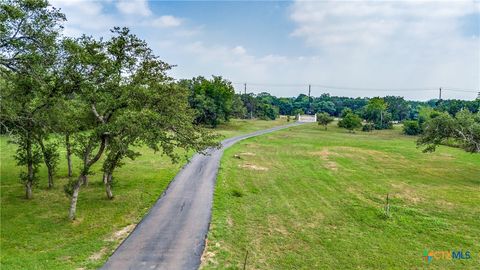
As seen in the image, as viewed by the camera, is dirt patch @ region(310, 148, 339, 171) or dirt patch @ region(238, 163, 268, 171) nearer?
dirt patch @ region(238, 163, 268, 171)

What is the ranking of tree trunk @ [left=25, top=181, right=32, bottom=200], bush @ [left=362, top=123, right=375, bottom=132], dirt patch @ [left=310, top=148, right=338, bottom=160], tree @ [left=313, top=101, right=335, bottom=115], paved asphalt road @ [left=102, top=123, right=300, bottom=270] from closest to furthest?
paved asphalt road @ [left=102, top=123, right=300, bottom=270], tree trunk @ [left=25, top=181, right=32, bottom=200], dirt patch @ [left=310, top=148, right=338, bottom=160], bush @ [left=362, top=123, right=375, bottom=132], tree @ [left=313, top=101, right=335, bottom=115]

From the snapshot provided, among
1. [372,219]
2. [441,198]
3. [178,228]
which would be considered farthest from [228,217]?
[441,198]

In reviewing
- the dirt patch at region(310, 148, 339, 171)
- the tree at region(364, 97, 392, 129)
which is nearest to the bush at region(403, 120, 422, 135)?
the tree at region(364, 97, 392, 129)

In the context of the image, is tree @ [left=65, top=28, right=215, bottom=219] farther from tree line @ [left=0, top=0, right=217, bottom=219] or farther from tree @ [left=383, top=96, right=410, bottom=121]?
tree @ [left=383, top=96, right=410, bottom=121]

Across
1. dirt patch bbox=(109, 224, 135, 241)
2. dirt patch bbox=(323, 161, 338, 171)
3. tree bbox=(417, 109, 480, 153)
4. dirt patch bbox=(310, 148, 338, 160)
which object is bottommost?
dirt patch bbox=(109, 224, 135, 241)

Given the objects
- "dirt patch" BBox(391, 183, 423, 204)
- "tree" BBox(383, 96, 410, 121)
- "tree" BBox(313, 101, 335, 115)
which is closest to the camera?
"dirt patch" BBox(391, 183, 423, 204)

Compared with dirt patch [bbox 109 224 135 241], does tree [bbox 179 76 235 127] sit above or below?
above
